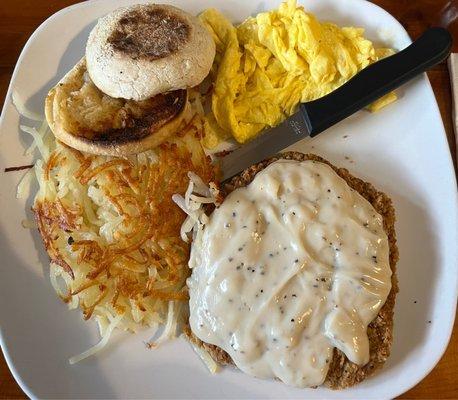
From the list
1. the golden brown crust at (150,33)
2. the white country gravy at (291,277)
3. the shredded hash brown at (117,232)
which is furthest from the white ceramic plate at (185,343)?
the golden brown crust at (150,33)

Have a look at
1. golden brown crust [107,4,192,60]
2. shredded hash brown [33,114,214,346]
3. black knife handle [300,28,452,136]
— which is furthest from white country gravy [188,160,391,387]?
golden brown crust [107,4,192,60]

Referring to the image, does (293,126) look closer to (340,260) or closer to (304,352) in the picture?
(340,260)

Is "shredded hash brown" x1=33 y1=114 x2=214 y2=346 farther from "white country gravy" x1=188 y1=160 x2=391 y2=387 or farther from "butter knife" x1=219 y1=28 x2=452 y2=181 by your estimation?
"butter knife" x1=219 y1=28 x2=452 y2=181

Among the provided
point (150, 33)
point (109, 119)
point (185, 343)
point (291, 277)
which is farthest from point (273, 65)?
point (185, 343)

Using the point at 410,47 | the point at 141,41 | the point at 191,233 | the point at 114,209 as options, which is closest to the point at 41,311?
the point at 114,209

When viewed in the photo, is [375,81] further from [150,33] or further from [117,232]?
[117,232]

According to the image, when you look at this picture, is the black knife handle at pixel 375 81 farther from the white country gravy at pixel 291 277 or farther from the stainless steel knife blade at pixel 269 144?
the white country gravy at pixel 291 277
